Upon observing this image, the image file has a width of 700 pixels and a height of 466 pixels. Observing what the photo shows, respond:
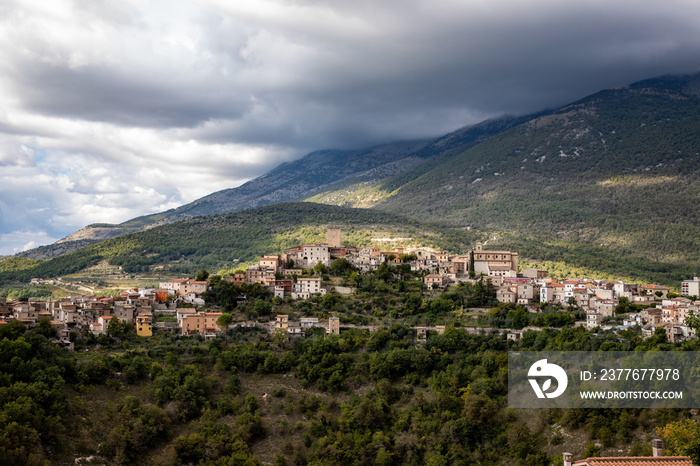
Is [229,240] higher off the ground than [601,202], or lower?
lower

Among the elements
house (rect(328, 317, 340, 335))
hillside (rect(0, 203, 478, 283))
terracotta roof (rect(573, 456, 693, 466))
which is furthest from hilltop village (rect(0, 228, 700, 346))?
hillside (rect(0, 203, 478, 283))

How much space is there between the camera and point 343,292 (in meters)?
64.3

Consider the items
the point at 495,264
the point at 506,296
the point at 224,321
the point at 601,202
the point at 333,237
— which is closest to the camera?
the point at 224,321

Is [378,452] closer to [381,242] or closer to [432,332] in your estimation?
[432,332]

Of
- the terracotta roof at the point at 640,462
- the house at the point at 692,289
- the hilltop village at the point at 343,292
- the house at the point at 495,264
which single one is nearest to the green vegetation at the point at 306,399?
the hilltop village at the point at 343,292

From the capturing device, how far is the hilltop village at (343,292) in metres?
52.4

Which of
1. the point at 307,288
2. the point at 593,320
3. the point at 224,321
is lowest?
the point at 593,320

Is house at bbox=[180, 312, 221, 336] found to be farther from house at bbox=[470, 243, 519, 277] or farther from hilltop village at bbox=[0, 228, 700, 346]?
house at bbox=[470, 243, 519, 277]

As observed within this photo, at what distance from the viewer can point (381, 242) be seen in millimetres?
119312

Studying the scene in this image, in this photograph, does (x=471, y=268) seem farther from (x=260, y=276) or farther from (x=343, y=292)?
(x=260, y=276)

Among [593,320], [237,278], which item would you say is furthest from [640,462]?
[237,278]

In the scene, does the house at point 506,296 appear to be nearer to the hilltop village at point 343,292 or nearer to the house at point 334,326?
the hilltop village at point 343,292

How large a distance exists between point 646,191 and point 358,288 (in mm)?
111761

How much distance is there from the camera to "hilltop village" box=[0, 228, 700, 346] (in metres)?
52.4
